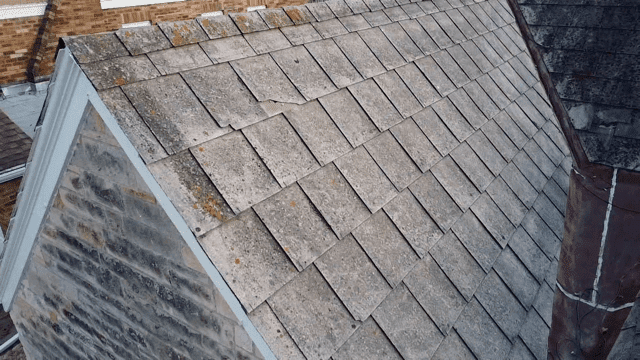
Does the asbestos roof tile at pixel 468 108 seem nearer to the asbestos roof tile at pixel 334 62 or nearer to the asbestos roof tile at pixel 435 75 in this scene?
the asbestos roof tile at pixel 435 75

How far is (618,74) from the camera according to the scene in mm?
2203

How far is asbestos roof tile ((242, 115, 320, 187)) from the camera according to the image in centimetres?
266

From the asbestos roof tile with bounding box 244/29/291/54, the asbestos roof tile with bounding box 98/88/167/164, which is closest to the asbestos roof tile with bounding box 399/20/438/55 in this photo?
the asbestos roof tile with bounding box 244/29/291/54

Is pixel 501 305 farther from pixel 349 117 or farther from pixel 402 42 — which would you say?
pixel 402 42

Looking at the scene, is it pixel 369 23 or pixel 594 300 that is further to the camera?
pixel 369 23

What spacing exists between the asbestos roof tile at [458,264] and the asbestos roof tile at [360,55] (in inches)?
63.7

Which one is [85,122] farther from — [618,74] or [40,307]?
[618,74]

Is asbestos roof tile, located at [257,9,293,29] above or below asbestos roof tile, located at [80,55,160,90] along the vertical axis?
above

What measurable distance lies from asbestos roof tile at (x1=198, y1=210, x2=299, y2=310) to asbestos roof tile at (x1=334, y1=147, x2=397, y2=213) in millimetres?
847

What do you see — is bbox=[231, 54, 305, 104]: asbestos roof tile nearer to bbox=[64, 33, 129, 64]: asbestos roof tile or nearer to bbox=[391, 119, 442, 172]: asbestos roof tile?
bbox=[64, 33, 129, 64]: asbestos roof tile

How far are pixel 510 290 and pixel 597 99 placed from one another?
1.65 m

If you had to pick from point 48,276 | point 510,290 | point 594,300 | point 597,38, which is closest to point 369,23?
point 597,38

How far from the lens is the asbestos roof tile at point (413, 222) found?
299 cm

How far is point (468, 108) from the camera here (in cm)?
450
